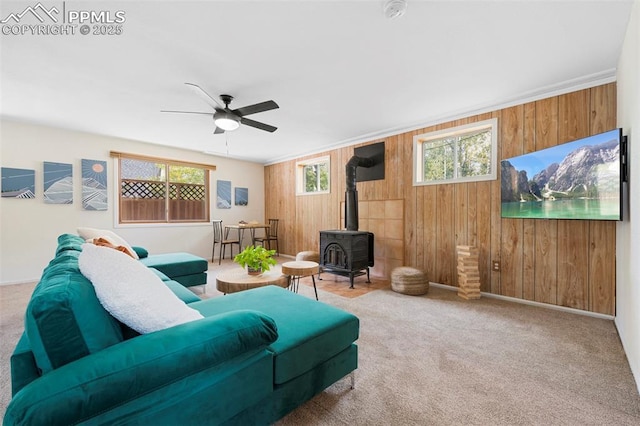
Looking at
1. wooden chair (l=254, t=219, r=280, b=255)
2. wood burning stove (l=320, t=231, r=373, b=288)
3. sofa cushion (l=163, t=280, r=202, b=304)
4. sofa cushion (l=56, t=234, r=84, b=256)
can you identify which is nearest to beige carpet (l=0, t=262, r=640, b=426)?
sofa cushion (l=56, t=234, r=84, b=256)

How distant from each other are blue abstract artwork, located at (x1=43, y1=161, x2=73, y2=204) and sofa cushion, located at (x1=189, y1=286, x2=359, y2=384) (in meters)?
4.29

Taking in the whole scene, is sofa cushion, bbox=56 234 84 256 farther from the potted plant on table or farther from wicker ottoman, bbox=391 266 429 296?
wicker ottoman, bbox=391 266 429 296

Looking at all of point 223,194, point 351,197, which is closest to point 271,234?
point 223,194

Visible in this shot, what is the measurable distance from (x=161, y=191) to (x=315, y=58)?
4.68 meters

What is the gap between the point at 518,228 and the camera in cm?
336

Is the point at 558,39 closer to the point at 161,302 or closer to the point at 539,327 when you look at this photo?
the point at 539,327

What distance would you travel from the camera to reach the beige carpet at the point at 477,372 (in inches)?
59.6

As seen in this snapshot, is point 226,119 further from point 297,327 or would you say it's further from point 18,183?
point 18,183

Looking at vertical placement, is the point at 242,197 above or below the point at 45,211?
above

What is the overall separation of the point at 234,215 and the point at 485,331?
18.6 feet

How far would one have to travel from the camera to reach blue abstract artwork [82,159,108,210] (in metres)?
4.62

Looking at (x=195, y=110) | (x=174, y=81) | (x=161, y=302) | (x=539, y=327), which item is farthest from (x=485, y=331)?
(x=195, y=110)

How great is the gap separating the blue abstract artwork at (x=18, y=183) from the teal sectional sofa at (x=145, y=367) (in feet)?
13.7

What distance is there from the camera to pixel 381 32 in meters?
2.10
